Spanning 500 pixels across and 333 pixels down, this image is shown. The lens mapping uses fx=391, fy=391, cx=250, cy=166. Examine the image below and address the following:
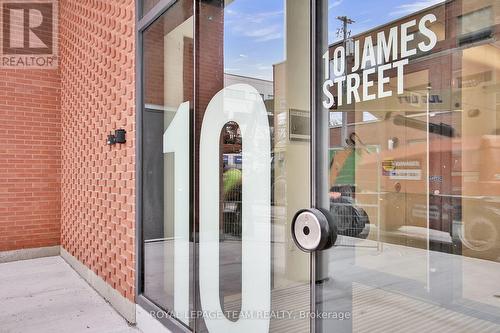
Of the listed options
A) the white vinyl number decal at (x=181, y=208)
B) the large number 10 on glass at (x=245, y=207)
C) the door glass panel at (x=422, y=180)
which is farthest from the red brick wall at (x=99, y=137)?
the door glass panel at (x=422, y=180)

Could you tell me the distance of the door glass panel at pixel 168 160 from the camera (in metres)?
2.88

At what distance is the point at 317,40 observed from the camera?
1.79 m

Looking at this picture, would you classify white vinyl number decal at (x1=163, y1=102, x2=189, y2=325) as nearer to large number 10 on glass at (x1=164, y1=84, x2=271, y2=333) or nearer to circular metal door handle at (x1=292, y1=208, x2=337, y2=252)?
large number 10 on glass at (x1=164, y1=84, x2=271, y2=333)

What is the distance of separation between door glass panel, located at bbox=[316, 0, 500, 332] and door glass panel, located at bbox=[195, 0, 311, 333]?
0.28m

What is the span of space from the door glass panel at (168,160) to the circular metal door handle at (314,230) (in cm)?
126

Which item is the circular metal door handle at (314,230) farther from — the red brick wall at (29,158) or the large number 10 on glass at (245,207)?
the red brick wall at (29,158)

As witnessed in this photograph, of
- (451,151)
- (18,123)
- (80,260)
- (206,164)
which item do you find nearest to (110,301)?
(80,260)

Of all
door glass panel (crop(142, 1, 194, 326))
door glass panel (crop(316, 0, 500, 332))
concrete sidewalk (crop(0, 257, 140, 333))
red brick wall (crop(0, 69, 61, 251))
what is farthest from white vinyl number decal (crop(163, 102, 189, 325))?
red brick wall (crop(0, 69, 61, 251))

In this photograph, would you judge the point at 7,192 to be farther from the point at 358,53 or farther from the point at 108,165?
the point at 358,53

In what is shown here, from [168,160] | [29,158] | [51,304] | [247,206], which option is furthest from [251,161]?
[29,158]

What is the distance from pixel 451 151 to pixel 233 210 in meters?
2.93

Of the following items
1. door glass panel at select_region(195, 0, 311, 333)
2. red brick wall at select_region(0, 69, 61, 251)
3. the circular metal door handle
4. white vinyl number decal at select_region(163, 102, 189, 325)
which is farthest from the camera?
red brick wall at select_region(0, 69, 61, 251)

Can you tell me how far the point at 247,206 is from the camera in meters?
2.39

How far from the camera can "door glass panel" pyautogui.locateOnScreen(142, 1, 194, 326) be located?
9.45 ft
